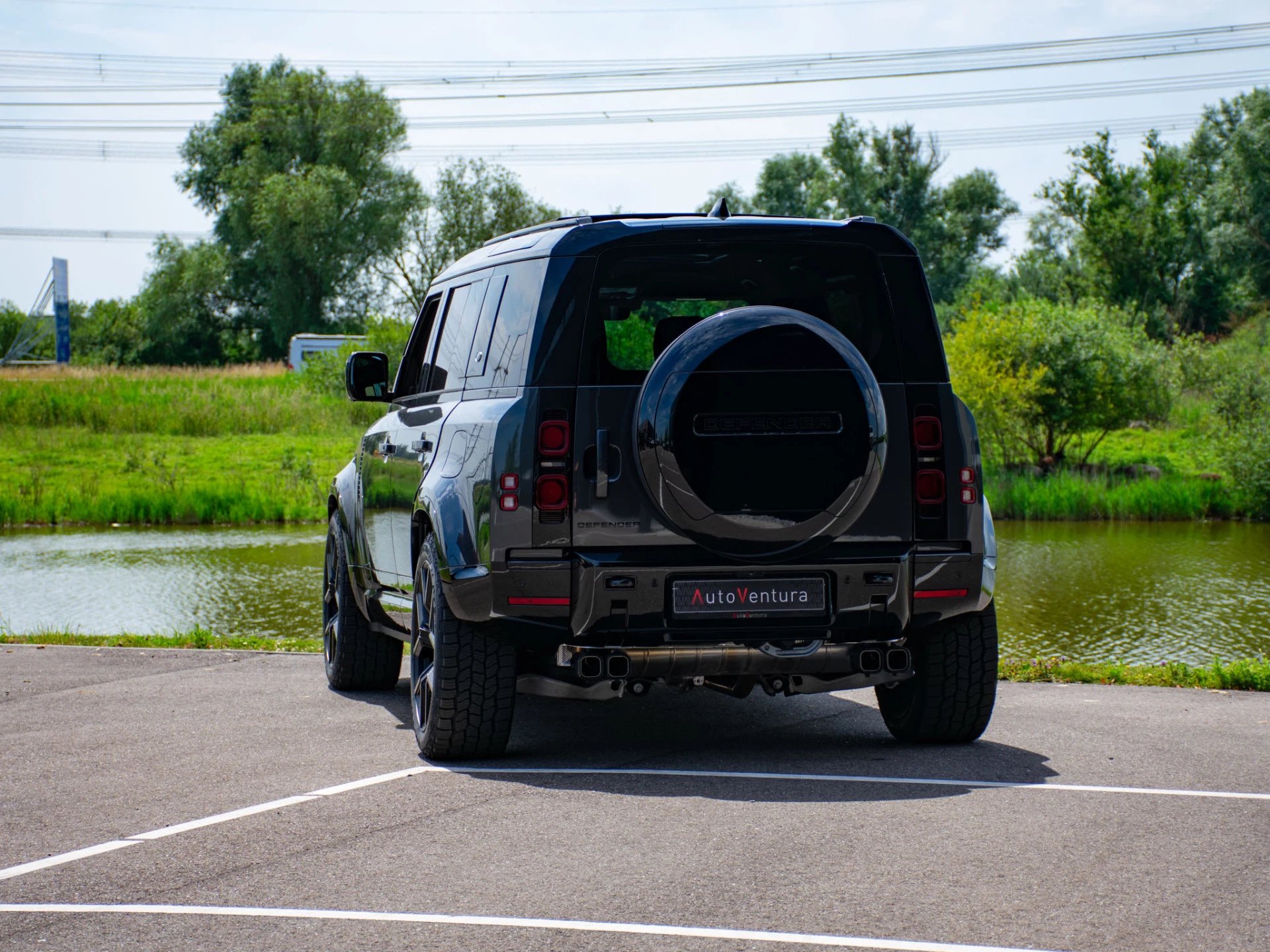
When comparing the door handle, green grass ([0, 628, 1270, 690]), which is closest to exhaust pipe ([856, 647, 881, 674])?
the door handle

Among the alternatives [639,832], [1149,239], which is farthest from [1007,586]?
[1149,239]

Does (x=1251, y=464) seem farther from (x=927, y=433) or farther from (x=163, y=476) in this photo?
(x=927, y=433)

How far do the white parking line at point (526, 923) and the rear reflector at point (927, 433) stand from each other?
2.85 m

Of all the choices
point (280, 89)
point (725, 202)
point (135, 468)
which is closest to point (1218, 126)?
point (280, 89)

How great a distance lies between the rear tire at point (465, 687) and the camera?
652 cm

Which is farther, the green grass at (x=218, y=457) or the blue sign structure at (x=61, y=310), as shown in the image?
the blue sign structure at (x=61, y=310)

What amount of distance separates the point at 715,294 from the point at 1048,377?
116ft

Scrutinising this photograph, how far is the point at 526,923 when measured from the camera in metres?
4.21

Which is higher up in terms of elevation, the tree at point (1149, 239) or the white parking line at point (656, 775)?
the tree at point (1149, 239)

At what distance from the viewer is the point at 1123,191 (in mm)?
68125

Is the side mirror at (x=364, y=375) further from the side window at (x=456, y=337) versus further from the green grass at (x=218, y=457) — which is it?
the green grass at (x=218, y=457)

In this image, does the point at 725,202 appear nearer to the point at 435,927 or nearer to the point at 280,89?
the point at 435,927

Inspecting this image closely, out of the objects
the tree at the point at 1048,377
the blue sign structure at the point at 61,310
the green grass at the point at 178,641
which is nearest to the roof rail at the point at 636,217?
the green grass at the point at 178,641

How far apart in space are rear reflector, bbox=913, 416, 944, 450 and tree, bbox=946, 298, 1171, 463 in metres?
33.6
